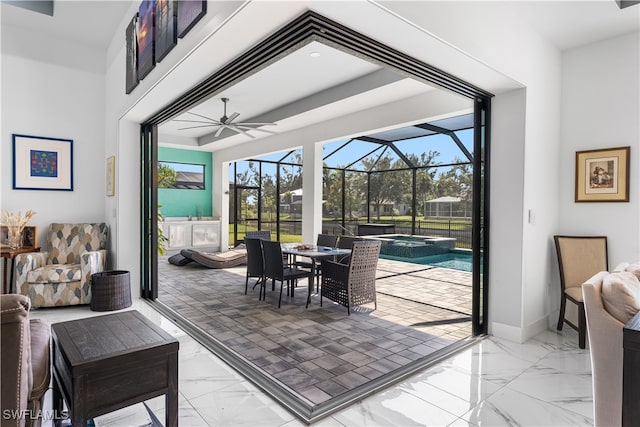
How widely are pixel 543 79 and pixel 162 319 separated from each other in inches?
180

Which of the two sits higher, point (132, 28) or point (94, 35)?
point (94, 35)

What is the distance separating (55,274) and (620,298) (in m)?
5.12

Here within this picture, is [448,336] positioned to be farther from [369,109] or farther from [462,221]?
[462,221]

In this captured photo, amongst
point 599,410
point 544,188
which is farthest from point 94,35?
point 599,410

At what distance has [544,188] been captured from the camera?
3580 mm

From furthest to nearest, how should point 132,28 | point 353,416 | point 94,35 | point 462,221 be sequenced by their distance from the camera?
point 462,221 → point 94,35 → point 132,28 → point 353,416

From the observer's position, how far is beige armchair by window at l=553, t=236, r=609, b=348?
3.50 metres

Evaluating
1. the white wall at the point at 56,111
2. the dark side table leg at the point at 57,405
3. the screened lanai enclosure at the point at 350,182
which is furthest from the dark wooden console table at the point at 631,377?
the screened lanai enclosure at the point at 350,182

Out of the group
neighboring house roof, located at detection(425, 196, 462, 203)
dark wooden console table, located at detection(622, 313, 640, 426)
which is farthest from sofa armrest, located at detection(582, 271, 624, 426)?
neighboring house roof, located at detection(425, 196, 462, 203)

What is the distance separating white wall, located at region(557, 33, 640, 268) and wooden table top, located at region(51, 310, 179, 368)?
154 inches

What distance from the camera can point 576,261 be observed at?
11.8 feet

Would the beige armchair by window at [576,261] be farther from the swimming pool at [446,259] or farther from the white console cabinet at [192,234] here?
the white console cabinet at [192,234]

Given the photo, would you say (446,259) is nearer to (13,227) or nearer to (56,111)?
(56,111)

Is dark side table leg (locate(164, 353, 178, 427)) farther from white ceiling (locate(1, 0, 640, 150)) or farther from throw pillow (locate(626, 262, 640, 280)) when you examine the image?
throw pillow (locate(626, 262, 640, 280))
